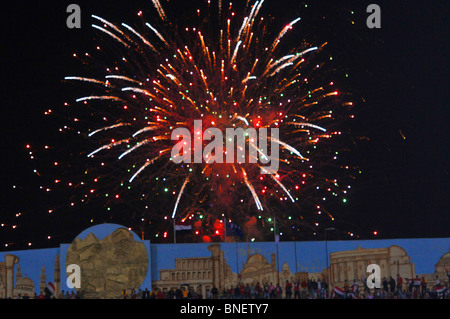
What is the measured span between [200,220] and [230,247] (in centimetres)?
913

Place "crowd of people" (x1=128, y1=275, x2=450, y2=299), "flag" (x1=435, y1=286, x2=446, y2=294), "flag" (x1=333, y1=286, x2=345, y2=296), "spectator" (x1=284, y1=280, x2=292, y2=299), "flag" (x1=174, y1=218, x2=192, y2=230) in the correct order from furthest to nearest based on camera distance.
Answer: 1. "flag" (x1=174, y1=218, x2=192, y2=230)
2. "flag" (x1=435, y1=286, x2=446, y2=294)
3. "flag" (x1=333, y1=286, x2=345, y2=296)
4. "spectator" (x1=284, y1=280, x2=292, y2=299)
5. "crowd of people" (x1=128, y1=275, x2=450, y2=299)

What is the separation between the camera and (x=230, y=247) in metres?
29.9

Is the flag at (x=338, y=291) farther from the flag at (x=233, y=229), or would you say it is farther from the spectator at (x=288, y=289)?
the flag at (x=233, y=229)

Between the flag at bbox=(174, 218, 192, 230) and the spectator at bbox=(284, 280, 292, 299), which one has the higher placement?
the flag at bbox=(174, 218, 192, 230)

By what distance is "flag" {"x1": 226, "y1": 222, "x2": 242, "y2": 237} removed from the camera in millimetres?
38731

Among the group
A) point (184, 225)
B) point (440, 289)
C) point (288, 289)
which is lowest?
point (440, 289)

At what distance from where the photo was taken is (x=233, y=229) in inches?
1535

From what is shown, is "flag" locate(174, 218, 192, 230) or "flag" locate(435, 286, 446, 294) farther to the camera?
"flag" locate(174, 218, 192, 230)

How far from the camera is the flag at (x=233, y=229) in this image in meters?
38.7

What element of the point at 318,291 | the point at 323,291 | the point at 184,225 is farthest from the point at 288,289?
the point at 184,225

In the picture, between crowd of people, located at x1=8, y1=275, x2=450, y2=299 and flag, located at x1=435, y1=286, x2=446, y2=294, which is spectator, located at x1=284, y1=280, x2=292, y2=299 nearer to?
crowd of people, located at x1=8, y1=275, x2=450, y2=299

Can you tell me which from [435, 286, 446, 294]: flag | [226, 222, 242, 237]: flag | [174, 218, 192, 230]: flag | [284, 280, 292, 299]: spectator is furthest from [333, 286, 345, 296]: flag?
[226, 222, 242, 237]: flag

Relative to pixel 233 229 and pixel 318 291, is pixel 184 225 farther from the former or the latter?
pixel 318 291

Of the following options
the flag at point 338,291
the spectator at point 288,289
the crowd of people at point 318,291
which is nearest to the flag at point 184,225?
the crowd of people at point 318,291
